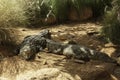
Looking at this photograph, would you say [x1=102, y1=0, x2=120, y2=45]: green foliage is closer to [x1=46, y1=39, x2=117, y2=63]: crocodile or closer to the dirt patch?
the dirt patch

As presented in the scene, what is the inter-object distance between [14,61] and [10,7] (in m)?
1.02

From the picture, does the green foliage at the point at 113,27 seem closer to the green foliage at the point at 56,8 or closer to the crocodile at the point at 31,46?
the crocodile at the point at 31,46

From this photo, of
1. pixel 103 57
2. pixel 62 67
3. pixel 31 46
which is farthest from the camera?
pixel 31 46

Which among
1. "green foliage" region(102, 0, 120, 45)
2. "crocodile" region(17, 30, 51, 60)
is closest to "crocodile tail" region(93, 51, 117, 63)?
"green foliage" region(102, 0, 120, 45)

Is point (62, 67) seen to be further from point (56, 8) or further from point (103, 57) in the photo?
point (56, 8)

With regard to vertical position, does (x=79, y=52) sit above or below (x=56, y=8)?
below

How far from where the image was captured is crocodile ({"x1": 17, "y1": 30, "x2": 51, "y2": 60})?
431 centimetres

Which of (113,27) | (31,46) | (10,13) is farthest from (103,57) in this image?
(10,13)

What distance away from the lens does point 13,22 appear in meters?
4.71

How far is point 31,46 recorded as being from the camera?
4484 mm

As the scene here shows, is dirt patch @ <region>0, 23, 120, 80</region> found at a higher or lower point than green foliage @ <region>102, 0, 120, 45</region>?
lower

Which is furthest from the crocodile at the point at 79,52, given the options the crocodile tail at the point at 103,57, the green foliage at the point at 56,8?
the green foliage at the point at 56,8

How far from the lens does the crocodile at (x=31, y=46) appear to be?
4.31 meters

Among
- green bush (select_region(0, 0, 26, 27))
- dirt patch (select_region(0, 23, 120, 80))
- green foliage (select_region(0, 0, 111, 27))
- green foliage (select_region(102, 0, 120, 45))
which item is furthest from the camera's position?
green foliage (select_region(0, 0, 111, 27))
